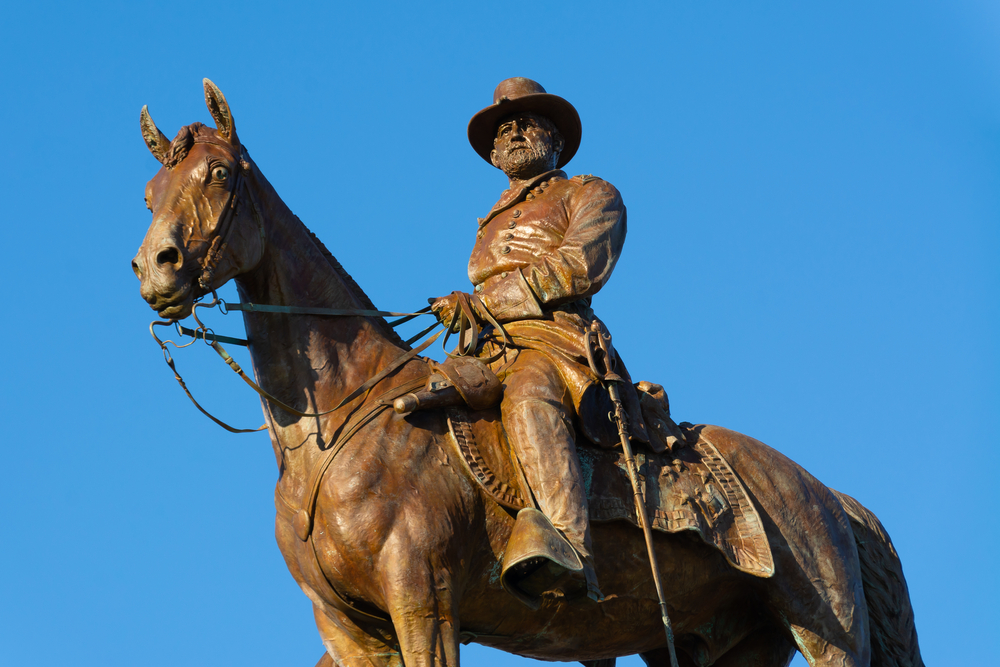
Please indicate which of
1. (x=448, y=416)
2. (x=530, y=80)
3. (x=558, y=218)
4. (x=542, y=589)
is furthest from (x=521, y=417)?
(x=530, y=80)

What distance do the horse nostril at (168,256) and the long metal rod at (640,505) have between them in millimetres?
3296

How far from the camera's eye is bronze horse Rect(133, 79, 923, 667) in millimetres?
8812

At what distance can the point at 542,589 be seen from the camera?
905 centimetres

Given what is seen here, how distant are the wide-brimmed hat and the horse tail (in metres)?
4.10

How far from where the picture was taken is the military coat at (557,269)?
394 inches

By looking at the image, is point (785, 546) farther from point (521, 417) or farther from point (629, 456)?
point (521, 417)

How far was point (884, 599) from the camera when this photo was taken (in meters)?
11.1

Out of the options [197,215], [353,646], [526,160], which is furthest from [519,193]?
[353,646]

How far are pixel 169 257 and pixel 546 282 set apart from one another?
9.99 feet

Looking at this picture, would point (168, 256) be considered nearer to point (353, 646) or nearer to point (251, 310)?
point (251, 310)

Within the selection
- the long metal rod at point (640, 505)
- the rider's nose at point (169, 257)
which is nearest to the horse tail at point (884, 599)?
the long metal rod at point (640, 505)

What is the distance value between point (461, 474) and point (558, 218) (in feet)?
8.94

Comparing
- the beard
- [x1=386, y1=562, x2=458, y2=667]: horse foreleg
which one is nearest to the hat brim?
the beard

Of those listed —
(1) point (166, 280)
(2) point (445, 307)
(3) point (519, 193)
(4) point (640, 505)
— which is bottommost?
(4) point (640, 505)
